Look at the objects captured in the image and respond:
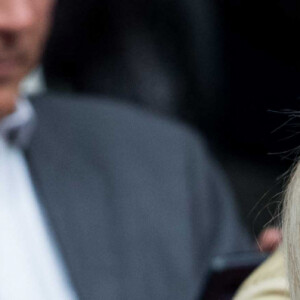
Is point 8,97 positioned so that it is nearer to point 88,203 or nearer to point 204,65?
point 88,203

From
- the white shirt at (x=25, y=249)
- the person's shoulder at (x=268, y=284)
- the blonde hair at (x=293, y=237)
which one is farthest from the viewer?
the white shirt at (x=25, y=249)

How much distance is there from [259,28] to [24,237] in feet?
7.56

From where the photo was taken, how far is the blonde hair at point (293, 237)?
1269 mm

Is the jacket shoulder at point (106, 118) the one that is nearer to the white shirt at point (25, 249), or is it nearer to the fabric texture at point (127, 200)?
the fabric texture at point (127, 200)

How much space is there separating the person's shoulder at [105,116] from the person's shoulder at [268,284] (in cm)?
99

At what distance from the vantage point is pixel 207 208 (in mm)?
2502

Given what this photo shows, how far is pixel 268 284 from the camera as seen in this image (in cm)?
155

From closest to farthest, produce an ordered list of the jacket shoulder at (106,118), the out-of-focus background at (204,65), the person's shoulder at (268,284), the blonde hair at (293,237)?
the blonde hair at (293,237) → the person's shoulder at (268,284) → the jacket shoulder at (106,118) → the out-of-focus background at (204,65)

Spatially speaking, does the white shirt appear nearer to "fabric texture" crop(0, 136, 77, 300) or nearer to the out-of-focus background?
"fabric texture" crop(0, 136, 77, 300)

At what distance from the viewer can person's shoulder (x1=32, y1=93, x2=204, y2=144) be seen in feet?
8.25

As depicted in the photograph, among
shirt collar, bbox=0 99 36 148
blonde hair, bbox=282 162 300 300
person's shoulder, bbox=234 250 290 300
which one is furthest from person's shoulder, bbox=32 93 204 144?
blonde hair, bbox=282 162 300 300

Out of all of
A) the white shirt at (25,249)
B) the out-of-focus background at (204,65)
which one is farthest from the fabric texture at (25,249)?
the out-of-focus background at (204,65)

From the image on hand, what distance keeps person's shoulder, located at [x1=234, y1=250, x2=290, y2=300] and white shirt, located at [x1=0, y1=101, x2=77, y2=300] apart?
26.6 inches

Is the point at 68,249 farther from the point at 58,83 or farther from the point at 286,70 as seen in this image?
the point at 286,70
